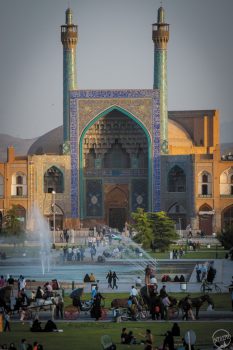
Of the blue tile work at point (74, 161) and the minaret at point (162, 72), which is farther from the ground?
the minaret at point (162, 72)

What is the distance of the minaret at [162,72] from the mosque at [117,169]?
42mm

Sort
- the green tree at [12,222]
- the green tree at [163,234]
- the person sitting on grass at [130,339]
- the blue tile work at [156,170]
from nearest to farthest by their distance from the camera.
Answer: the person sitting on grass at [130,339] → the green tree at [163,234] → the green tree at [12,222] → the blue tile work at [156,170]

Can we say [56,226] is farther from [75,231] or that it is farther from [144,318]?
[144,318]

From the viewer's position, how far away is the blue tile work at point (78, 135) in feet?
222

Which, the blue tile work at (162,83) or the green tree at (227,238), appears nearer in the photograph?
the green tree at (227,238)

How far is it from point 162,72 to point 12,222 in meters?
9.63

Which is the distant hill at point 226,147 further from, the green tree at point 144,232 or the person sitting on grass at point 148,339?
the person sitting on grass at point 148,339

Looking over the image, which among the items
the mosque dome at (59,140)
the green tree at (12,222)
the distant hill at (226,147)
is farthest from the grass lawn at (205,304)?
the distant hill at (226,147)

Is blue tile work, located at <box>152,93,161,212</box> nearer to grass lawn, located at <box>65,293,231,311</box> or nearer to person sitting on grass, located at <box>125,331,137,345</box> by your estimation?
grass lawn, located at <box>65,293,231,311</box>

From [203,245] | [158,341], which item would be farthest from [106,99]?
[158,341]

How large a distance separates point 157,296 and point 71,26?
4124 cm

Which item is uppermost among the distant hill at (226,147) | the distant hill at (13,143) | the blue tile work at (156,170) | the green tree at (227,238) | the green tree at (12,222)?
the distant hill at (13,143)

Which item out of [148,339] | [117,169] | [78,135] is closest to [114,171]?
[117,169]

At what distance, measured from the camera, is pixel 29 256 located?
172ft
